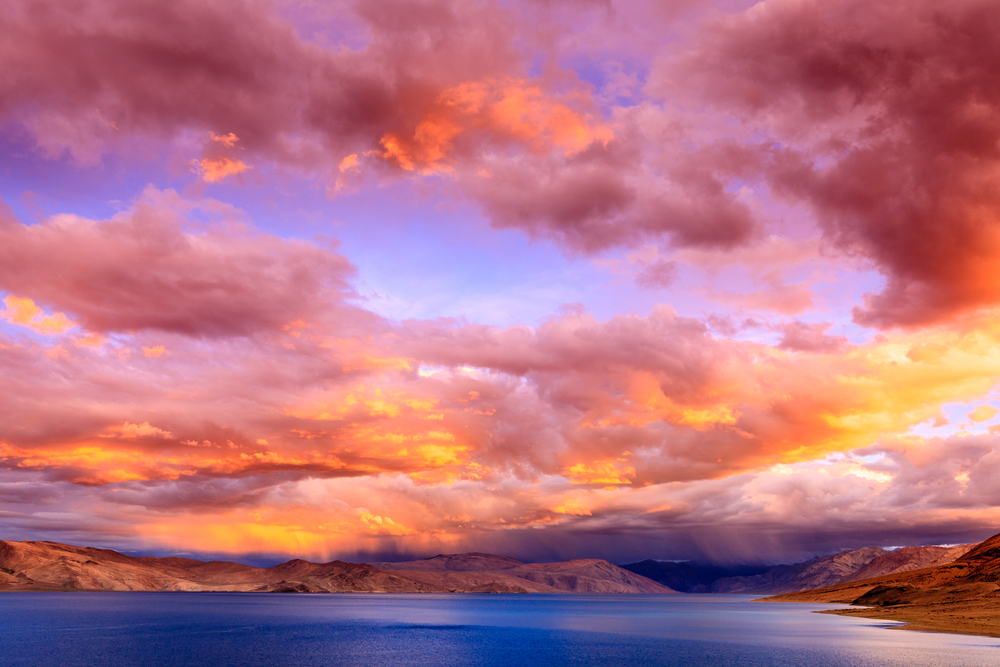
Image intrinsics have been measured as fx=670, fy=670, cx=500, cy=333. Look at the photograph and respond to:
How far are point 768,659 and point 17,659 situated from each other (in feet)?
510

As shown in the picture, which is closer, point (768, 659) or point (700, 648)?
point (768, 659)

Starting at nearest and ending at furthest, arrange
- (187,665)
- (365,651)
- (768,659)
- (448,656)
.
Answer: (187,665)
(768,659)
(448,656)
(365,651)

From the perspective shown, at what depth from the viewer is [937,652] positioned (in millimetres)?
144375

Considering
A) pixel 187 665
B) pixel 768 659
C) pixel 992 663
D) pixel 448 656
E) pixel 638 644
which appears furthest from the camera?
pixel 638 644

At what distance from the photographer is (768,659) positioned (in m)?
143

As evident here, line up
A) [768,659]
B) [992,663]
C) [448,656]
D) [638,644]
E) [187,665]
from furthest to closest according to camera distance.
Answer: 1. [638,644]
2. [448,656]
3. [768,659]
4. [187,665]
5. [992,663]

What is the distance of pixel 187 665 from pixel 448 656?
55.6 m

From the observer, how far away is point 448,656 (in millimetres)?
154875

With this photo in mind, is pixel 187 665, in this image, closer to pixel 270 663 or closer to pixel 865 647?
pixel 270 663

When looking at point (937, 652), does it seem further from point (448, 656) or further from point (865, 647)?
point (448, 656)

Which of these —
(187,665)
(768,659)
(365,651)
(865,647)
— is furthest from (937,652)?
(187,665)

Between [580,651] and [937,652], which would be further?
[580,651]

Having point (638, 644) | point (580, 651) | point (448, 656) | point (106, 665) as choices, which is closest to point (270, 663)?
point (106, 665)

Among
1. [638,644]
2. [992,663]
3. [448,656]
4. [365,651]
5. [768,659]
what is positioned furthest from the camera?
[638,644]
